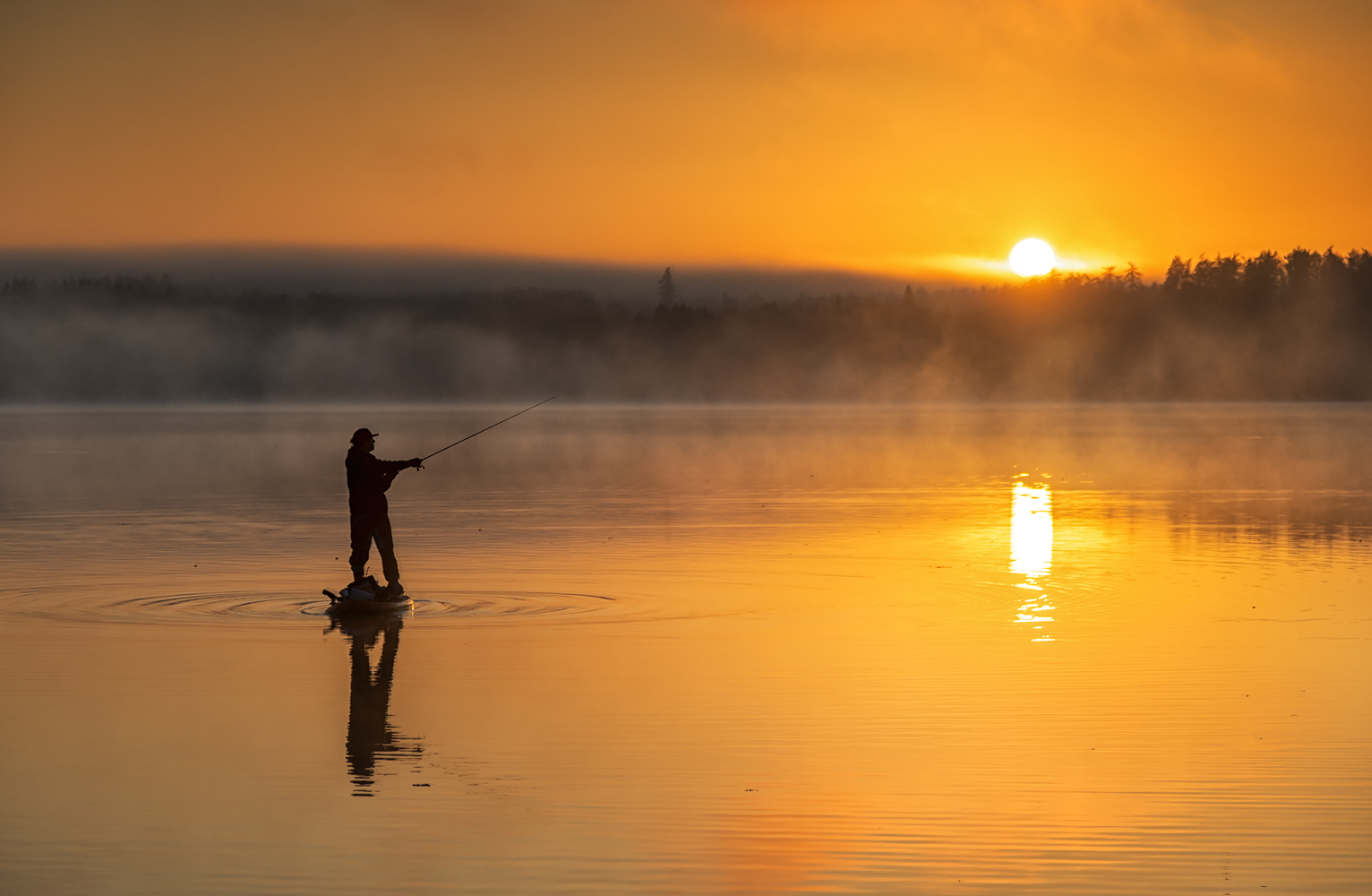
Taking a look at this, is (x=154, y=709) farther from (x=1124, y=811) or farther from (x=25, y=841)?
(x=1124, y=811)

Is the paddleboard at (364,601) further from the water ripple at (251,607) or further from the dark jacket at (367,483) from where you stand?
the dark jacket at (367,483)

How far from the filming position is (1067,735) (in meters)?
12.3

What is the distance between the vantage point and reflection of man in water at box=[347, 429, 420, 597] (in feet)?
62.5

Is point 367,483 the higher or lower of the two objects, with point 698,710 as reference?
higher

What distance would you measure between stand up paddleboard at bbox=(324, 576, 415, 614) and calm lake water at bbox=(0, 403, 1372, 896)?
404mm

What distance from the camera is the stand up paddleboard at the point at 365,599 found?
18.4 metres

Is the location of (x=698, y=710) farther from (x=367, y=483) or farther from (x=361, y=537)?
(x=367, y=483)

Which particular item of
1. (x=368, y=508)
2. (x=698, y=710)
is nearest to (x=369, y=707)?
(x=698, y=710)

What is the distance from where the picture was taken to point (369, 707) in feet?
44.6

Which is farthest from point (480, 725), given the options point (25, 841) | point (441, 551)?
point (441, 551)

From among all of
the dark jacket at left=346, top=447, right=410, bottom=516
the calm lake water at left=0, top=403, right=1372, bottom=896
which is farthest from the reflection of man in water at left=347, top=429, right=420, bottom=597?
the calm lake water at left=0, top=403, right=1372, bottom=896

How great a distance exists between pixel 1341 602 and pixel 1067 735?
8.33 m

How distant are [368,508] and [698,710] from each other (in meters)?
7.01

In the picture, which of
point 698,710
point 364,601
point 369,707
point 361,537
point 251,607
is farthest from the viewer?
point 251,607
